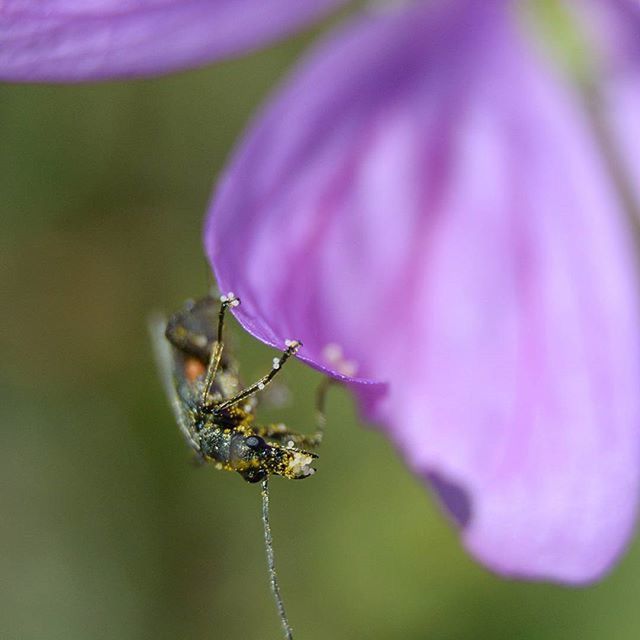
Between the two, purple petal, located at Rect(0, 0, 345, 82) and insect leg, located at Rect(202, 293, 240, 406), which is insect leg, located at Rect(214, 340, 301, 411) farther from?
purple petal, located at Rect(0, 0, 345, 82)

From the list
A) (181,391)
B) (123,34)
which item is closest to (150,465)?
(181,391)

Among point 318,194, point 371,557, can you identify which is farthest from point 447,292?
point 371,557

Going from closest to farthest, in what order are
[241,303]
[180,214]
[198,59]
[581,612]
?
1. [241,303]
2. [198,59]
3. [581,612]
4. [180,214]

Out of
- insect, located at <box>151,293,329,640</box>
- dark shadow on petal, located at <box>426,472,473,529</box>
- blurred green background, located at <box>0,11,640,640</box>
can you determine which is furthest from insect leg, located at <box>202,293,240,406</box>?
blurred green background, located at <box>0,11,640,640</box>

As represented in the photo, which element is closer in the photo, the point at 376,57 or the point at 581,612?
the point at 376,57

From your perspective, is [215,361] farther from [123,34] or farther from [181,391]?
[123,34]

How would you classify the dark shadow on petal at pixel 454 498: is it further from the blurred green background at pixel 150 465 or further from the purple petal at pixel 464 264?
the blurred green background at pixel 150 465

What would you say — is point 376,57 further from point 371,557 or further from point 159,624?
point 159,624

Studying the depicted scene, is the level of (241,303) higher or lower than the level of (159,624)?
lower
